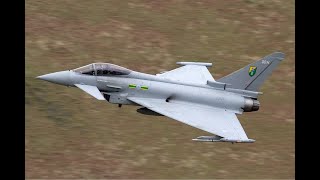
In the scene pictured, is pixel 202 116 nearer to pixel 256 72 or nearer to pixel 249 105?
pixel 249 105

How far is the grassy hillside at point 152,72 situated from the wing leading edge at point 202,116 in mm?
3131

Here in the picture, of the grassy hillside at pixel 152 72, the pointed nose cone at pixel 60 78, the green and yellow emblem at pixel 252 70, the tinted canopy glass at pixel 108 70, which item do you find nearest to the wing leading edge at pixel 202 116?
the tinted canopy glass at pixel 108 70

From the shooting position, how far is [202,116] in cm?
4128

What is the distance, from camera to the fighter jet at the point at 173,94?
134 feet

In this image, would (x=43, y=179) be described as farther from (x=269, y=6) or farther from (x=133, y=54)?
(x=269, y=6)

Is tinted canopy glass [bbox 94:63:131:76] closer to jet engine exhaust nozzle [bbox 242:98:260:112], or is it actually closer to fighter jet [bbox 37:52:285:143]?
fighter jet [bbox 37:52:285:143]

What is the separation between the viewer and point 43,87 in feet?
157

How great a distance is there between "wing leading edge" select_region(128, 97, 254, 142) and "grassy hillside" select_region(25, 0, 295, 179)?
3.13 m

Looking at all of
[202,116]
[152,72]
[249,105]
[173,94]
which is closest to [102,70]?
[173,94]

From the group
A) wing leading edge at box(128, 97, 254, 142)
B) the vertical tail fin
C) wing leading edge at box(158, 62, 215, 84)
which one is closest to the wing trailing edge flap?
wing leading edge at box(128, 97, 254, 142)

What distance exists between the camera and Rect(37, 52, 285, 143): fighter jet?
4097cm

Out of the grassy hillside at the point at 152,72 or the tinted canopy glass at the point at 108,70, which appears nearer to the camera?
the tinted canopy glass at the point at 108,70

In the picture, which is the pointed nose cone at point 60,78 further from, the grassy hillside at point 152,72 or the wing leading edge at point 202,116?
the grassy hillside at point 152,72

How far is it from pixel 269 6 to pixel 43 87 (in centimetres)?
2016
